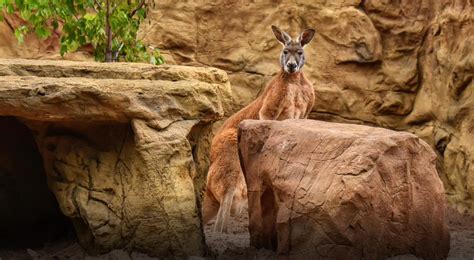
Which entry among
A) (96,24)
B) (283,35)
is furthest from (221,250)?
(283,35)

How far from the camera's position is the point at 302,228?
5.04 metres

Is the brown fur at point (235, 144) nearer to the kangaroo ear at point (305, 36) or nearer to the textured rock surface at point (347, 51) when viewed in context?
the kangaroo ear at point (305, 36)

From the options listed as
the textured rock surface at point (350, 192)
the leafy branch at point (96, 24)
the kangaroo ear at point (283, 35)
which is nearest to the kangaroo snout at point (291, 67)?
the kangaroo ear at point (283, 35)

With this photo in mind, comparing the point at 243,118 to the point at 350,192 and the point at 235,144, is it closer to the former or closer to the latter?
the point at 235,144

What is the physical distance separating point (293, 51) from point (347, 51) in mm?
1256

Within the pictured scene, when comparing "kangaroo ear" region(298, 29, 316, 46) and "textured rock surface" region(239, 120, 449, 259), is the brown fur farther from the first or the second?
"textured rock surface" region(239, 120, 449, 259)

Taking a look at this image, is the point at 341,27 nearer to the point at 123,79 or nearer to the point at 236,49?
the point at 236,49

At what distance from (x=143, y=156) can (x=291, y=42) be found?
14.2 feet

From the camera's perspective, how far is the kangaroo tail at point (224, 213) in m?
7.33

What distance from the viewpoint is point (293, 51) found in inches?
364

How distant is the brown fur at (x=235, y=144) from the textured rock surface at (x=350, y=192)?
2046mm

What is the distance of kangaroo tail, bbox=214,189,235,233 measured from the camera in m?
7.33

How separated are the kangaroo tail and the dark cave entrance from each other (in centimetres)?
150

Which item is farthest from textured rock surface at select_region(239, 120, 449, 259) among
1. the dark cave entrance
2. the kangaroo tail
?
the dark cave entrance
